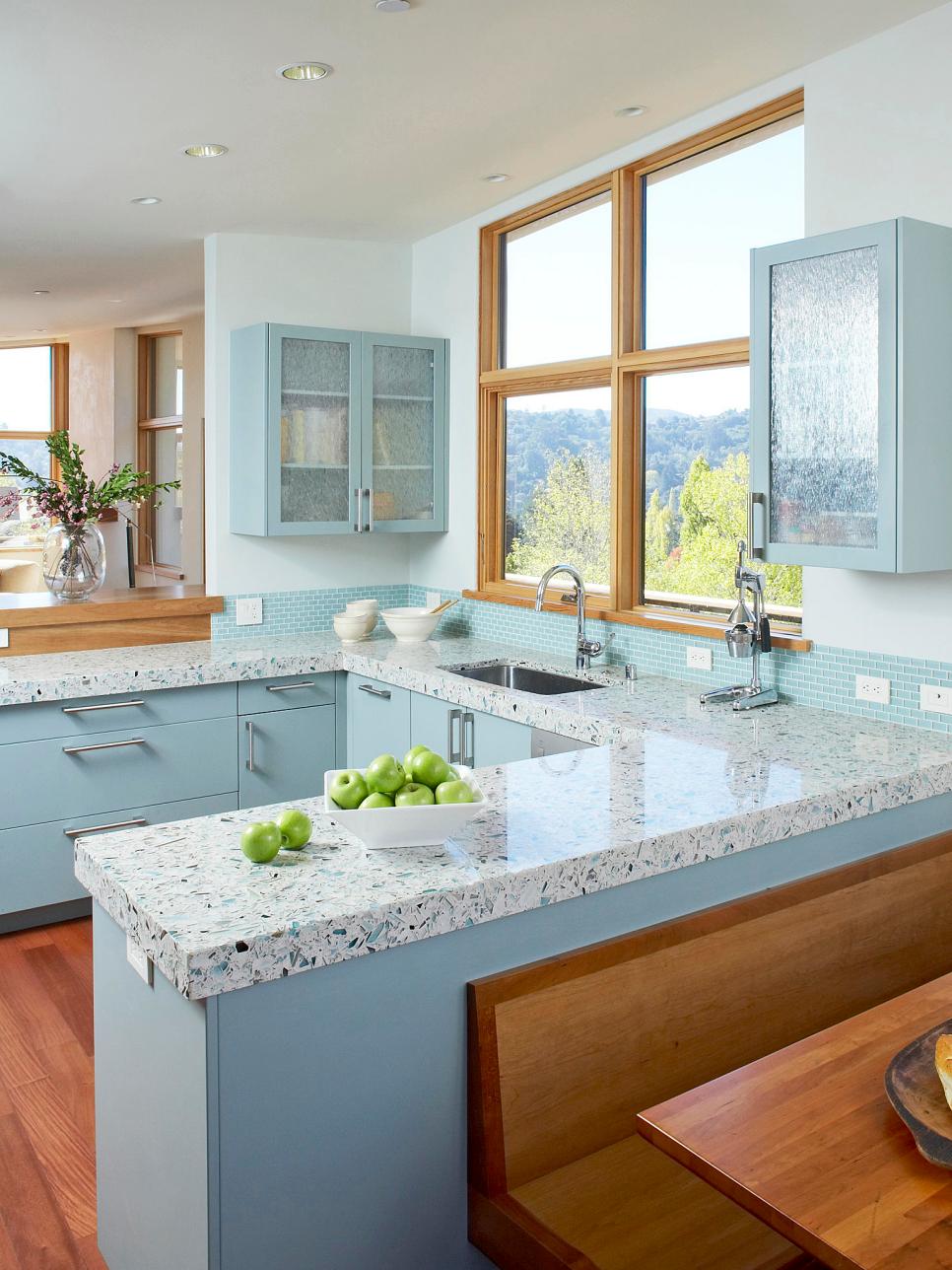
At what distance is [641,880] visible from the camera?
6.57ft

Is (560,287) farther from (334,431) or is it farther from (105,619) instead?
(105,619)

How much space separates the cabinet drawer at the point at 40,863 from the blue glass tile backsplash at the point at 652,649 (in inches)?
43.7

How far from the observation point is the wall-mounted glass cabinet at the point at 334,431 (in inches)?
173

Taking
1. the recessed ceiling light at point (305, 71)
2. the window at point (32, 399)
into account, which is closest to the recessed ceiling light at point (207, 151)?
the recessed ceiling light at point (305, 71)

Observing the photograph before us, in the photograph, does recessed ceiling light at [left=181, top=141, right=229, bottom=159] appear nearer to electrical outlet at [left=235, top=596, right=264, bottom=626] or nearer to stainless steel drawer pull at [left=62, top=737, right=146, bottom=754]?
electrical outlet at [left=235, top=596, right=264, bottom=626]

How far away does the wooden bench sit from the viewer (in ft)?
5.67

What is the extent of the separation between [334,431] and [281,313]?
59 centimetres

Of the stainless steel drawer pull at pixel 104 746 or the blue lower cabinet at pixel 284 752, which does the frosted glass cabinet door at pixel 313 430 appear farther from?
the stainless steel drawer pull at pixel 104 746

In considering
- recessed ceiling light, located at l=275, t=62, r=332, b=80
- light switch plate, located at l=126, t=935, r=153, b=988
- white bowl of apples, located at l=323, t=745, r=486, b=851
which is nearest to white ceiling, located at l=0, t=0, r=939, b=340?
recessed ceiling light, located at l=275, t=62, r=332, b=80

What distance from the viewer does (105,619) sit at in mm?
4363

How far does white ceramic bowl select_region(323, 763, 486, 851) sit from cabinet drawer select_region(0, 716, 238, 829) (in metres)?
2.16

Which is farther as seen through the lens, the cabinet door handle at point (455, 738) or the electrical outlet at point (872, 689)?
the cabinet door handle at point (455, 738)

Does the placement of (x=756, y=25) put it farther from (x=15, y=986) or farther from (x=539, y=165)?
(x=15, y=986)

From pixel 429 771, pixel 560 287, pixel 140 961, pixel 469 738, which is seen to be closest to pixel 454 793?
pixel 429 771
